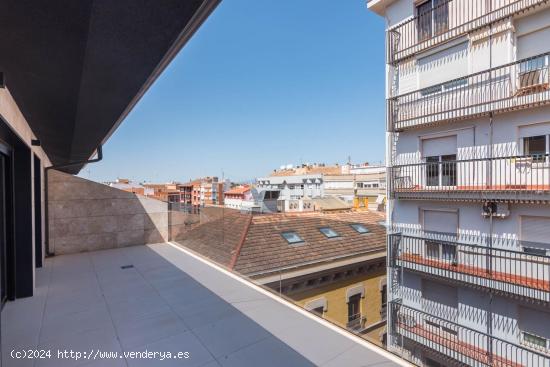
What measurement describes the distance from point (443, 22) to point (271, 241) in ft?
19.1

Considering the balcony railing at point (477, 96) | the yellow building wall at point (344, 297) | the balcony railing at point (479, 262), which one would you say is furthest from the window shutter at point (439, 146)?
the yellow building wall at point (344, 297)

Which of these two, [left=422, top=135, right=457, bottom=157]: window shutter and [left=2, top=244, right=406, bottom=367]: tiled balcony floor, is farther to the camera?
[left=422, top=135, right=457, bottom=157]: window shutter

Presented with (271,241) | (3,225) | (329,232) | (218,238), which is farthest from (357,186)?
(3,225)

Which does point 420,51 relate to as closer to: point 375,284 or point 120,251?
point 375,284

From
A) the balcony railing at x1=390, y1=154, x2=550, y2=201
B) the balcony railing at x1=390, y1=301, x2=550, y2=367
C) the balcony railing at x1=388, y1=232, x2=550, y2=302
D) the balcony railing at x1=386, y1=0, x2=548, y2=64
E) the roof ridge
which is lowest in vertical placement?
the balcony railing at x1=390, y1=301, x2=550, y2=367

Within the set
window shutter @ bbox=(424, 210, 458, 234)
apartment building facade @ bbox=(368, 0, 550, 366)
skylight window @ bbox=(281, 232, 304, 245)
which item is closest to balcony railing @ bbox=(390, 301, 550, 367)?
apartment building facade @ bbox=(368, 0, 550, 366)

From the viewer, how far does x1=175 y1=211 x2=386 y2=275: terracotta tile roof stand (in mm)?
4746

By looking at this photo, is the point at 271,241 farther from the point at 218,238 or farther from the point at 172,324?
the point at 172,324

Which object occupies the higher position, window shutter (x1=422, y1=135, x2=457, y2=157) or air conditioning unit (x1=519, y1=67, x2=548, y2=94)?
air conditioning unit (x1=519, y1=67, x2=548, y2=94)

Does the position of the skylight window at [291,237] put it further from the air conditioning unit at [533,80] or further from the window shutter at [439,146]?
the air conditioning unit at [533,80]

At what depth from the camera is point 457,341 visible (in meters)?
5.37

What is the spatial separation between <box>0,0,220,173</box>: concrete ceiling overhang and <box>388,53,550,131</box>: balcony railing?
5.33 meters

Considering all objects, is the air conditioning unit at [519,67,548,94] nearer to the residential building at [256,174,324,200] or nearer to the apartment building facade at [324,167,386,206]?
the apartment building facade at [324,167,386,206]

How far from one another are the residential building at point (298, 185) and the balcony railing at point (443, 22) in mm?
22873
